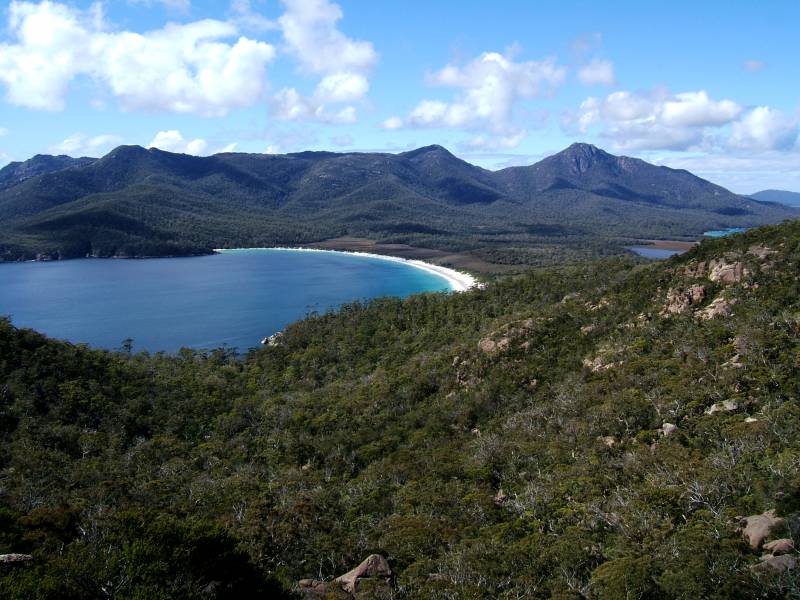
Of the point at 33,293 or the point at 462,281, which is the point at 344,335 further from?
the point at 33,293

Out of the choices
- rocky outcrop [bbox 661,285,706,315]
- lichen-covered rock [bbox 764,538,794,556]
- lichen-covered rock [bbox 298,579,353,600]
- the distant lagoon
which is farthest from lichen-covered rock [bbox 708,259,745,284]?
the distant lagoon

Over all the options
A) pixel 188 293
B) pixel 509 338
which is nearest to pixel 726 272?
pixel 509 338

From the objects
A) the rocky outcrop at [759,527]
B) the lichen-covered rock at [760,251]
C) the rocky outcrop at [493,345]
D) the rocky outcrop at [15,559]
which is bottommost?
the rocky outcrop at [15,559]

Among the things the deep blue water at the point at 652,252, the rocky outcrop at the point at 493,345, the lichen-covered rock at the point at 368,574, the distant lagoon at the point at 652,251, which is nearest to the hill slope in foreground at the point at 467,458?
the rocky outcrop at the point at 493,345

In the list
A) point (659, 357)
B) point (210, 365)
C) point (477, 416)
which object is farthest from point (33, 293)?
point (659, 357)

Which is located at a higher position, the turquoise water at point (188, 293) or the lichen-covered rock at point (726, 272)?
the lichen-covered rock at point (726, 272)

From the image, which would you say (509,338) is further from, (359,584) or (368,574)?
(359,584)

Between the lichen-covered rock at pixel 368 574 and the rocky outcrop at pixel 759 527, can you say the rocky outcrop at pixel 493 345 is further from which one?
the rocky outcrop at pixel 759 527
